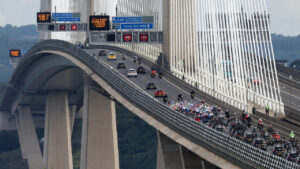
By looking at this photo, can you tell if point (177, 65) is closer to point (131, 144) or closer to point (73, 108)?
point (73, 108)

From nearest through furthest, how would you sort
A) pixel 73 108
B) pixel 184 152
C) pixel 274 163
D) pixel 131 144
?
pixel 274 163
pixel 184 152
pixel 73 108
pixel 131 144

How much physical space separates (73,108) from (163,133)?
114884mm

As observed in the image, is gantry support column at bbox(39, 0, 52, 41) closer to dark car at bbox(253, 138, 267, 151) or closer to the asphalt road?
the asphalt road

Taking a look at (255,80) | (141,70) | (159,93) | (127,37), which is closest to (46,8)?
(127,37)

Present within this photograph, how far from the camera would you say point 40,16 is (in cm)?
13975

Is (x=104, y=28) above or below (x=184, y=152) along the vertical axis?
above

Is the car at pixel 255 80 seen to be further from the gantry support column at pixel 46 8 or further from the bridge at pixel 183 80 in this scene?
the gantry support column at pixel 46 8

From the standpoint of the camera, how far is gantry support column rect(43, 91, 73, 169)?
138 metres

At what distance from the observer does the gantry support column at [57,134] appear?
137875 mm

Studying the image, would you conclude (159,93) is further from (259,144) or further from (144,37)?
(259,144)

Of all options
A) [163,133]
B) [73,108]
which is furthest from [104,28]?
[73,108]

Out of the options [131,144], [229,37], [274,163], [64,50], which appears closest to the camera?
[274,163]

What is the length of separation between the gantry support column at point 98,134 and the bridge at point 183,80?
0.43 ft

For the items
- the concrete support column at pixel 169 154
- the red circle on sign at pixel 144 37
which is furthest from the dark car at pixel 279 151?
the red circle on sign at pixel 144 37
